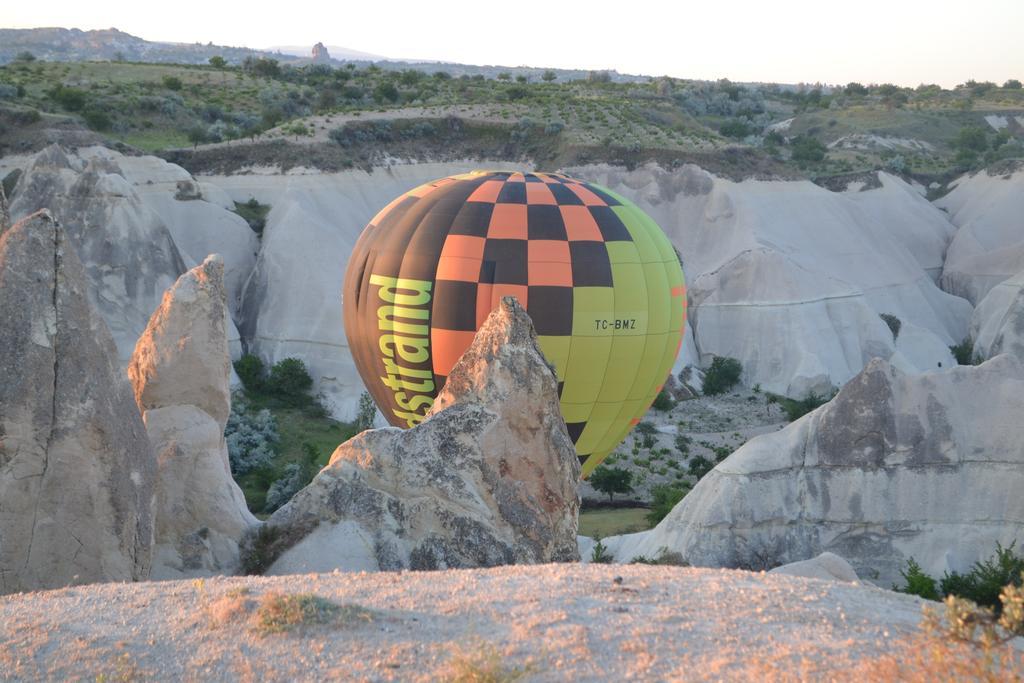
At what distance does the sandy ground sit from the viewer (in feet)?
19.4

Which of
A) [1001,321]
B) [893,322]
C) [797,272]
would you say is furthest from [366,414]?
[1001,321]

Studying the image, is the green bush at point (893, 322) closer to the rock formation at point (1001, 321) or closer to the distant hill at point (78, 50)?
the rock formation at point (1001, 321)

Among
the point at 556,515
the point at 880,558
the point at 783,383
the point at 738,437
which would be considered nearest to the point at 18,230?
the point at 556,515

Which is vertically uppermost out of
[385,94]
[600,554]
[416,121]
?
[385,94]

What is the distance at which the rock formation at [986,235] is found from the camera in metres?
45.1

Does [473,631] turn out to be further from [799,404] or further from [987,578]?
[799,404]

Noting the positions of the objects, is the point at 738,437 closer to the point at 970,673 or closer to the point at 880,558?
the point at 880,558

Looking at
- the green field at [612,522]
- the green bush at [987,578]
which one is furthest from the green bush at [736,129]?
the green bush at [987,578]

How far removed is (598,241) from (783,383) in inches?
766

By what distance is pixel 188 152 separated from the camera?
39.1 m

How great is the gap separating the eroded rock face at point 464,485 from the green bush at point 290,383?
18646 mm

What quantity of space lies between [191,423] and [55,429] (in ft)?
6.98

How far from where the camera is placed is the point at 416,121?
44.4 metres

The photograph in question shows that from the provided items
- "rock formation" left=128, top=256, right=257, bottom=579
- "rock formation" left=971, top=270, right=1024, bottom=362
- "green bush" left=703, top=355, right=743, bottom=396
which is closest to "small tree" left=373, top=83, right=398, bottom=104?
"green bush" left=703, top=355, right=743, bottom=396
